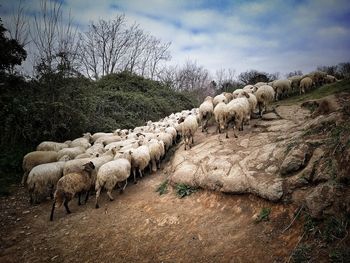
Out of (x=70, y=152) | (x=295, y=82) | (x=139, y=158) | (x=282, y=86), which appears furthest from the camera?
(x=295, y=82)

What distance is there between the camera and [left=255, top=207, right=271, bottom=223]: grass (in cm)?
486

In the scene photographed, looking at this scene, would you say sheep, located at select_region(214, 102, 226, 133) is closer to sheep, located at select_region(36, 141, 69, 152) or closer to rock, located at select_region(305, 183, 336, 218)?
rock, located at select_region(305, 183, 336, 218)

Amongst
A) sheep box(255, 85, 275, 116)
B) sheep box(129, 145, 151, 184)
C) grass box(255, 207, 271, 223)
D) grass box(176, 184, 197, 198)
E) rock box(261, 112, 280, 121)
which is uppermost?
sheep box(255, 85, 275, 116)

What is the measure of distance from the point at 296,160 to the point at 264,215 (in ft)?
4.84

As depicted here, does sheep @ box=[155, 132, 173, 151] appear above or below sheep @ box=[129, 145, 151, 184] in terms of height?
above

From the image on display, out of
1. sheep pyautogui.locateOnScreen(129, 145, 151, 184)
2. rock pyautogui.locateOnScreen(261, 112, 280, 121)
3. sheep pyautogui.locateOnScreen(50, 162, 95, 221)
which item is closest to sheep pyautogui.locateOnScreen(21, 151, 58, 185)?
sheep pyautogui.locateOnScreen(50, 162, 95, 221)

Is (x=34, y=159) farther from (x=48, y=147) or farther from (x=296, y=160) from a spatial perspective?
(x=296, y=160)

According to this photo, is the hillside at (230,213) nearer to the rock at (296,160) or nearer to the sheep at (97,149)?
the rock at (296,160)

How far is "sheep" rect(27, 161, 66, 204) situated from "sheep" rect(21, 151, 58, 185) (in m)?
1.44

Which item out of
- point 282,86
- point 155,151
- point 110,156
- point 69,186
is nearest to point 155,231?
point 69,186

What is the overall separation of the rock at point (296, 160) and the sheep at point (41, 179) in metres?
7.40

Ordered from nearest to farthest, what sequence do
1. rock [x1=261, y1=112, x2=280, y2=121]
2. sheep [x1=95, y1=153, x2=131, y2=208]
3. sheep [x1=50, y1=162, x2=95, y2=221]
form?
sheep [x1=50, y1=162, x2=95, y2=221], sheep [x1=95, y1=153, x2=131, y2=208], rock [x1=261, y1=112, x2=280, y2=121]

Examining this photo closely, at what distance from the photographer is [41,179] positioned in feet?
26.6

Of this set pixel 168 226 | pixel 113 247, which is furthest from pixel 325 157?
pixel 113 247
